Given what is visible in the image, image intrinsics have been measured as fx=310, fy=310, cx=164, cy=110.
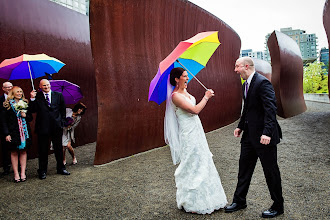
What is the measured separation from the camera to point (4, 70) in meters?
6.14

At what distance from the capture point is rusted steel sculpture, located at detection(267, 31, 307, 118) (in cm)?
1429

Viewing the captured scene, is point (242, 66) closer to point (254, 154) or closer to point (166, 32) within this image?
point (254, 154)

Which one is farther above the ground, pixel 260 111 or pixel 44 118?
pixel 260 111

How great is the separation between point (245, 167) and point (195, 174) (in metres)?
0.63

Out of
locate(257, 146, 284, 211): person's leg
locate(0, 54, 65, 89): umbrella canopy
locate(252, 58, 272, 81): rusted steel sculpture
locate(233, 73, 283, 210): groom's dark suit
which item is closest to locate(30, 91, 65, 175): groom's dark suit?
locate(0, 54, 65, 89): umbrella canopy

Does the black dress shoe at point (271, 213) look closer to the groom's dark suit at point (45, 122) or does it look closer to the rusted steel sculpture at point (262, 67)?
the groom's dark suit at point (45, 122)

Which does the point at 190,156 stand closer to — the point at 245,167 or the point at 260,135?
the point at 245,167

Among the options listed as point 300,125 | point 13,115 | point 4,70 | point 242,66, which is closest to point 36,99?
point 13,115

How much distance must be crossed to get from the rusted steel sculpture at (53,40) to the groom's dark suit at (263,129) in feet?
19.9

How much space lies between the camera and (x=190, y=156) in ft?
13.1

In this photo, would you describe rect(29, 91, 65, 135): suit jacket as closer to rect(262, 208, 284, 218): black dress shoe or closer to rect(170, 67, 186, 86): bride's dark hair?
rect(170, 67, 186, 86): bride's dark hair

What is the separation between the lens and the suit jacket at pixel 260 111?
11.2ft

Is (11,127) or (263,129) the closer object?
(263,129)

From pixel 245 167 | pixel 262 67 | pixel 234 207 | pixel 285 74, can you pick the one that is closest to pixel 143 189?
pixel 234 207
